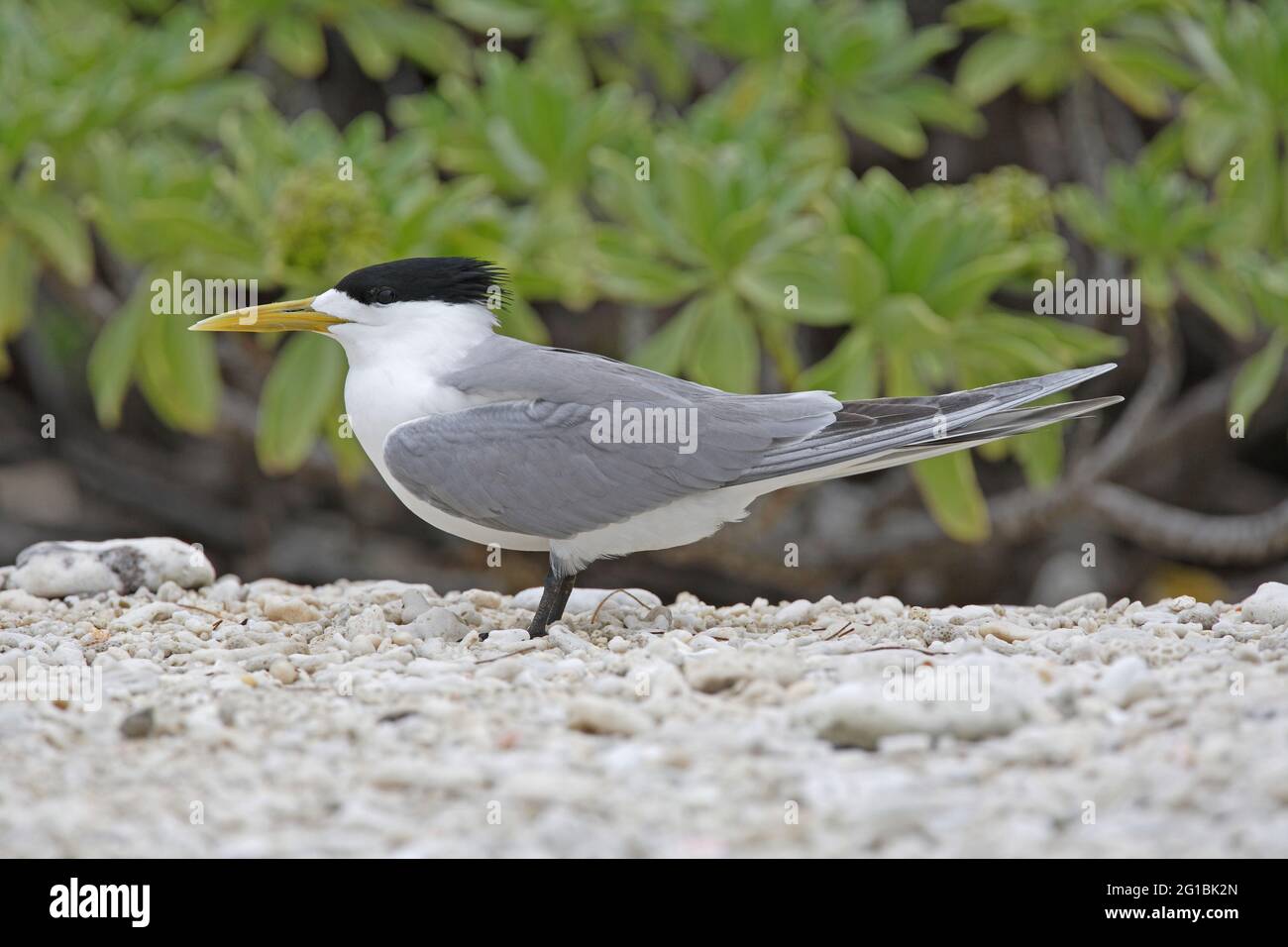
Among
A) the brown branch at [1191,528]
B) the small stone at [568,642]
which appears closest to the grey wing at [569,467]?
the small stone at [568,642]

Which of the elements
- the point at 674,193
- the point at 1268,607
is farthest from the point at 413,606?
the point at 1268,607

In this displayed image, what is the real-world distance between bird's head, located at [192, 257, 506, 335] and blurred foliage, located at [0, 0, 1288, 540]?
0.85m

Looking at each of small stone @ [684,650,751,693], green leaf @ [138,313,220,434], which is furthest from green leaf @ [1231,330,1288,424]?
green leaf @ [138,313,220,434]

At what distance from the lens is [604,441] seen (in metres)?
3.73

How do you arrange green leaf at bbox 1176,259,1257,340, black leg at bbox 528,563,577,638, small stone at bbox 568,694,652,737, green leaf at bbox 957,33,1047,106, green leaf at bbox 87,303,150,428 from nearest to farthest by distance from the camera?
small stone at bbox 568,694,652,737 < black leg at bbox 528,563,577,638 < green leaf at bbox 87,303,150,428 < green leaf at bbox 1176,259,1257,340 < green leaf at bbox 957,33,1047,106

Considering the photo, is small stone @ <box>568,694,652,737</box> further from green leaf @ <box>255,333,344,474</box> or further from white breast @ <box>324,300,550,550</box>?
green leaf @ <box>255,333,344,474</box>

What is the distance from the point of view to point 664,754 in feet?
8.38

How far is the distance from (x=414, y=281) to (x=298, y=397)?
1274 millimetres

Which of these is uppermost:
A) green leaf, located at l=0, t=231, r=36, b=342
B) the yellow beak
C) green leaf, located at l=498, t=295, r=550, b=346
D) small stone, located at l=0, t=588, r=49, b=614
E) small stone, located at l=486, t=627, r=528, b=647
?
green leaf, located at l=0, t=231, r=36, b=342

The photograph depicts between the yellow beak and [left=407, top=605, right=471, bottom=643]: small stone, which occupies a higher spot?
the yellow beak

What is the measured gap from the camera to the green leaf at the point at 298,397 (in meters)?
5.07

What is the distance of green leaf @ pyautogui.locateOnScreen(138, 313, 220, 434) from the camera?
528cm

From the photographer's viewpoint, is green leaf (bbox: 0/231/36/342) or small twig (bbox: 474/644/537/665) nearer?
small twig (bbox: 474/644/537/665)

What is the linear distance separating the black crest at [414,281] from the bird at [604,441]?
14cm
